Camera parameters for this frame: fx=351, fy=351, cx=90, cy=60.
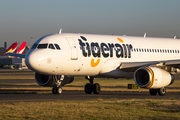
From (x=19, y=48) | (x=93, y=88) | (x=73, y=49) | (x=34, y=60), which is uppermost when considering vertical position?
(x=19, y=48)

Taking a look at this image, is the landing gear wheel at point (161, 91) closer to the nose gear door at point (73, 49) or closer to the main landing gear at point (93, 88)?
the main landing gear at point (93, 88)

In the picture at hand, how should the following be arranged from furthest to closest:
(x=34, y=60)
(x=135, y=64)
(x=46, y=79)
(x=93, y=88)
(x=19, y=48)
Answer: (x=19, y=48) → (x=93, y=88) → (x=46, y=79) → (x=135, y=64) → (x=34, y=60)

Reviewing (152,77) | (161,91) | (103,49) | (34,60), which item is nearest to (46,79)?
(34,60)

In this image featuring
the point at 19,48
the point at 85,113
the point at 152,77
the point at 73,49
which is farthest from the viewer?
the point at 19,48

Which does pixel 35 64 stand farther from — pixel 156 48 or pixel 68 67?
pixel 156 48

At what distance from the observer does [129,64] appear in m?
30.6

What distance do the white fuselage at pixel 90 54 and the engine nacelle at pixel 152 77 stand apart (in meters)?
2.35

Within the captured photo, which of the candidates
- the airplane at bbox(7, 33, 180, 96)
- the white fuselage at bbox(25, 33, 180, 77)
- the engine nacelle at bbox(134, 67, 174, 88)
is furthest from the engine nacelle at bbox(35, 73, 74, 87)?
the engine nacelle at bbox(134, 67, 174, 88)

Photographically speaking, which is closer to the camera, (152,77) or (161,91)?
(152,77)

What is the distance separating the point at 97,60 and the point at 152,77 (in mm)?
4866

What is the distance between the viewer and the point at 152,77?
28016 mm

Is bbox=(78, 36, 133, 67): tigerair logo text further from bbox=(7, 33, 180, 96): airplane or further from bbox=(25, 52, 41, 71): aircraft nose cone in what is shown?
bbox=(25, 52, 41, 71): aircraft nose cone

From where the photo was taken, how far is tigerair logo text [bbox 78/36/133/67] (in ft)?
95.8

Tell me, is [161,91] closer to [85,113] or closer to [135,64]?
[135,64]
